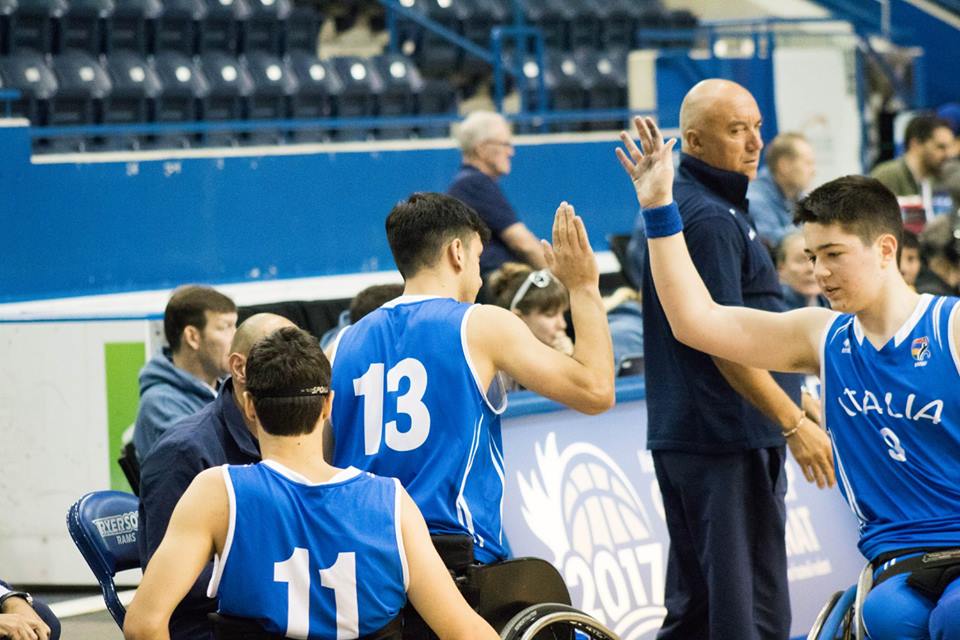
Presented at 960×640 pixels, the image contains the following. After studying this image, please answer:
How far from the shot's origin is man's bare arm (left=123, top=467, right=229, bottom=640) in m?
3.11

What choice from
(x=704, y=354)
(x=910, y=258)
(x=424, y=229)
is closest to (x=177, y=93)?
(x=910, y=258)

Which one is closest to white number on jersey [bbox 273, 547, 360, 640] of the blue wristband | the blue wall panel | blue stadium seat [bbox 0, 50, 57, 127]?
the blue wristband

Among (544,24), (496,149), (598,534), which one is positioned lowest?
(598,534)

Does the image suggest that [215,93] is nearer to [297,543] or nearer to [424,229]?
[424,229]

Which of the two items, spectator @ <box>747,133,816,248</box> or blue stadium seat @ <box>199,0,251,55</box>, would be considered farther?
blue stadium seat @ <box>199,0,251,55</box>

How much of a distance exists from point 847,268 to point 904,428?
397mm

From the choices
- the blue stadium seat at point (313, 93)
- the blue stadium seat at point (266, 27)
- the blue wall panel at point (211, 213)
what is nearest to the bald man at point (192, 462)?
the blue wall panel at point (211, 213)

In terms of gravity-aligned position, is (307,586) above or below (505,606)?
above

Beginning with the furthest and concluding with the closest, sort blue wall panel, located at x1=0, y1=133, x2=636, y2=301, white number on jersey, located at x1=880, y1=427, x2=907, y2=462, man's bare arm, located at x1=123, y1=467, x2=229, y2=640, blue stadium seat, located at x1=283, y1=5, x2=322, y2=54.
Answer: blue stadium seat, located at x1=283, y1=5, x2=322, y2=54
blue wall panel, located at x1=0, y1=133, x2=636, y2=301
white number on jersey, located at x1=880, y1=427, x2=907, y2=462
man's bare arm, located at x1=123, y1=467, x2=229, y2=640

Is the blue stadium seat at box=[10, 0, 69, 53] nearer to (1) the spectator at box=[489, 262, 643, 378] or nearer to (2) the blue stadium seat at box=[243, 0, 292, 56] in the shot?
(2) the blue stadium seat at box=[243, 0, 292, 56]

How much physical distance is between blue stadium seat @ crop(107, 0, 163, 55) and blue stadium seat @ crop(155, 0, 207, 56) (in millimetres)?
142

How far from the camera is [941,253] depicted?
8.45 m

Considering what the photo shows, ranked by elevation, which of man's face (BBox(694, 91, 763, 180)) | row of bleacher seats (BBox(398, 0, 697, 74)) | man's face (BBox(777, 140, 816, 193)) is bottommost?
man's face (BBox(694, 91, 763, 180))

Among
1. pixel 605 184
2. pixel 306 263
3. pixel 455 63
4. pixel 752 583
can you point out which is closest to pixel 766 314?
pixel 752 583
